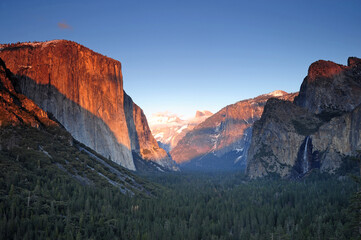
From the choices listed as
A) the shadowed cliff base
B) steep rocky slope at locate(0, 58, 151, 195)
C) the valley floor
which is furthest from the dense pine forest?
the shadowed cliff base

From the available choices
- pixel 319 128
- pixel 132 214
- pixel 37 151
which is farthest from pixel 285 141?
pixel 37 151

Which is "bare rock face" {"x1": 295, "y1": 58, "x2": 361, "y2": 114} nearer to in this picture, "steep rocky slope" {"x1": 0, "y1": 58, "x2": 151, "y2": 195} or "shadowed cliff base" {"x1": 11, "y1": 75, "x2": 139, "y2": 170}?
"shadowed cliff base" {"x1": 11, "y1": 75, "x2": 139, "y2": 170}

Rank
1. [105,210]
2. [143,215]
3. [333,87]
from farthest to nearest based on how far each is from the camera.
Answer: [333,87], [143,215], [105,210]

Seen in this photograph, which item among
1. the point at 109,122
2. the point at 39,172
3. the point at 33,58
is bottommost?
the point at 39,172

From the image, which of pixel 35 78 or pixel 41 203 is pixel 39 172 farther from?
pixel 35 78

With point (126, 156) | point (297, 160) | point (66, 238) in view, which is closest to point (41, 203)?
point (66, 238)

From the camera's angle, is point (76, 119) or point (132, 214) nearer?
point (132, 214)

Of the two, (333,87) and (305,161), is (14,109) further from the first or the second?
(333,87)
